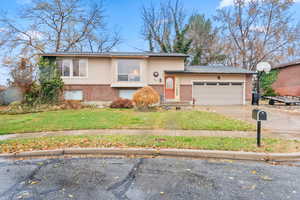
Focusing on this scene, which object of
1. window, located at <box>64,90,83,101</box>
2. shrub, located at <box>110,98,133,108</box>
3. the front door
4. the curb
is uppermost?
the front door

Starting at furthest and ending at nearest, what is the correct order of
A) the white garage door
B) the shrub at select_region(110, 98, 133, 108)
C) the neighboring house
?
the neighboring house
the white garage door
the shrub at select_region(110, 98, 133, 108)

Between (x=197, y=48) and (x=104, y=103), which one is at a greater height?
(x=197, y=48)

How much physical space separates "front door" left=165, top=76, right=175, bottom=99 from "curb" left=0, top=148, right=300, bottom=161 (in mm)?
11895

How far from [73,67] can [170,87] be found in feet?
30.9

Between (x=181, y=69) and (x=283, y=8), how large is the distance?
754 inches

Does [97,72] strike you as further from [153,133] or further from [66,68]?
[153,133]

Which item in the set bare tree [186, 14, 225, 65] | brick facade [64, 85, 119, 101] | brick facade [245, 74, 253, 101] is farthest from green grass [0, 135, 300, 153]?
bare tree [186, 14, 225, 65]

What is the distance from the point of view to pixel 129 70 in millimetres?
15172

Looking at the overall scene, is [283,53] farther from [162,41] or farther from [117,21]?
[117,21]

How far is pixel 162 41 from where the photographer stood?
29.2m

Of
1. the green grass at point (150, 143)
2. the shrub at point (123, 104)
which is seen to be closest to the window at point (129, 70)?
the shrub at point (123, 104)

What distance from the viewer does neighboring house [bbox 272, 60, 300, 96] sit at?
19.2 metres

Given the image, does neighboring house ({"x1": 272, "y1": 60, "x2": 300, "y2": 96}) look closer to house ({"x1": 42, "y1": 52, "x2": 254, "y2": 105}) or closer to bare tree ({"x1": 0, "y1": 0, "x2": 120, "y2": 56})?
house ({"x1": 42, "y1": 52, "x2": 254, "y2": 105})

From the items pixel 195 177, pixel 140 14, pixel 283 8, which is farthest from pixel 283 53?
pixel 195 177
